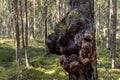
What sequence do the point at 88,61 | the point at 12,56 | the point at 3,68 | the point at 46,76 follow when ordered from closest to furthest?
the point at 88,61
the point at 46,76
the point at 3,68
the point at 12,56

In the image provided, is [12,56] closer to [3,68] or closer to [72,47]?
[3,68]

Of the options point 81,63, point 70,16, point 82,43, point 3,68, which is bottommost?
point 3,68

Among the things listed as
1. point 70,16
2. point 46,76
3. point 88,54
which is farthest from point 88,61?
point 46,76

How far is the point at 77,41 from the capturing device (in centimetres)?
642

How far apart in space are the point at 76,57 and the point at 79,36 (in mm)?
530

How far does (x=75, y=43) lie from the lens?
21.2ft

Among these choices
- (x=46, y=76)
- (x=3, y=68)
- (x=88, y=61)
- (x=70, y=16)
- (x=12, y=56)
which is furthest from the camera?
(x=12, y=56)

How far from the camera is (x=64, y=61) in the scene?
6.63m

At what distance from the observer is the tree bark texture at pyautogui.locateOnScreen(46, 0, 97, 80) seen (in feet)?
20.8

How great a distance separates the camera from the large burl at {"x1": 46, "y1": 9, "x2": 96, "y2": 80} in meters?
6.33

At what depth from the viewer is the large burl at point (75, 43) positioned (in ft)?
20.8

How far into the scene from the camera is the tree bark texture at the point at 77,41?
6348 mm

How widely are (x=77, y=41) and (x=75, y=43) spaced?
85 millimetres

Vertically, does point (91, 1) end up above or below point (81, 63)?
above
